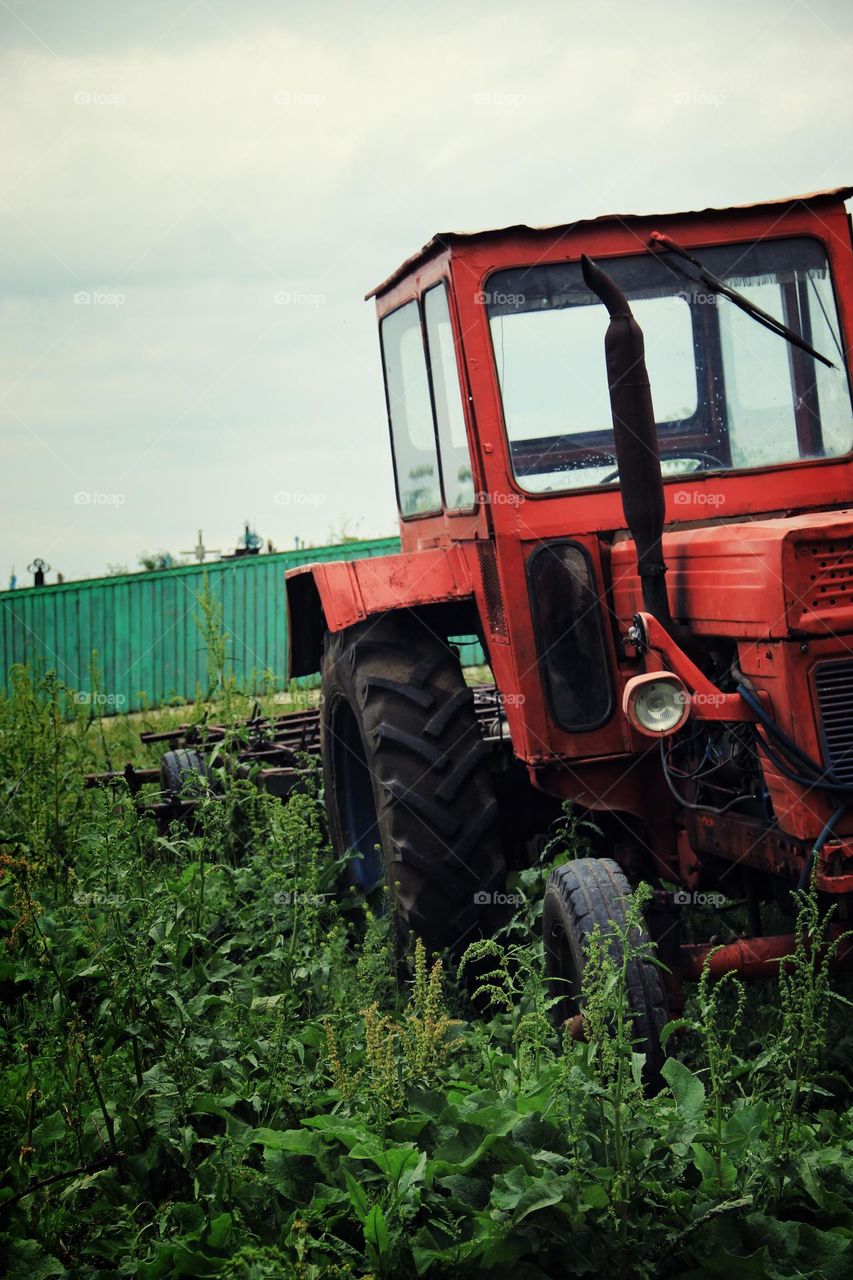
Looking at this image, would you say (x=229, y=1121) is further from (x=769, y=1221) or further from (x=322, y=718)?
(x=322, y=718)

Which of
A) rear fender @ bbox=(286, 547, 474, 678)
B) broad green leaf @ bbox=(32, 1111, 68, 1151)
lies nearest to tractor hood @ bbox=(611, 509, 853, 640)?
rear fender @ bbox=(286, 547, 474, 678)

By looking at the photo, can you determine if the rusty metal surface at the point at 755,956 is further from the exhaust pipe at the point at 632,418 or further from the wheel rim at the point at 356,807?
the wheel rim at the point at 356,807

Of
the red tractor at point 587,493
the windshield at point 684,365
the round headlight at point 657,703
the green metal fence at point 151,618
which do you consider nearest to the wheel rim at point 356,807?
the red tractor at point 587,493

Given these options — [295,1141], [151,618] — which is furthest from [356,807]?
[151,618]

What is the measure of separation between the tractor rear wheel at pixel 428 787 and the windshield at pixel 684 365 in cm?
81

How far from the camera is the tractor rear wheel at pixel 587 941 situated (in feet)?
11.6

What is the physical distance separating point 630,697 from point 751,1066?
0.98 m

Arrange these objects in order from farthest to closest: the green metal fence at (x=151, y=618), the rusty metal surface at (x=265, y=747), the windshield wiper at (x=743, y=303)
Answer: the green metal fence at (x=151, y=618)
the rusty metal surface at (x=265, y=747)
the windshield wiper at (x=743, y=303)

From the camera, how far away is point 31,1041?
13.1 feet

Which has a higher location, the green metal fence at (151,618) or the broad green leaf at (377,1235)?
the green metal fence at (151,618)

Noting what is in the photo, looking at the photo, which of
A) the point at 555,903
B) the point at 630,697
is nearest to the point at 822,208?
the point at 630,697

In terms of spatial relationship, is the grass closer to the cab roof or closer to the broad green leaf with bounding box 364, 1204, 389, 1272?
the broad green leaf with bounding box 364, 1204, 389, 1272

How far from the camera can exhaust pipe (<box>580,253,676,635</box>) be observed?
371cm

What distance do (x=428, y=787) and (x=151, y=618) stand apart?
14792 mm
